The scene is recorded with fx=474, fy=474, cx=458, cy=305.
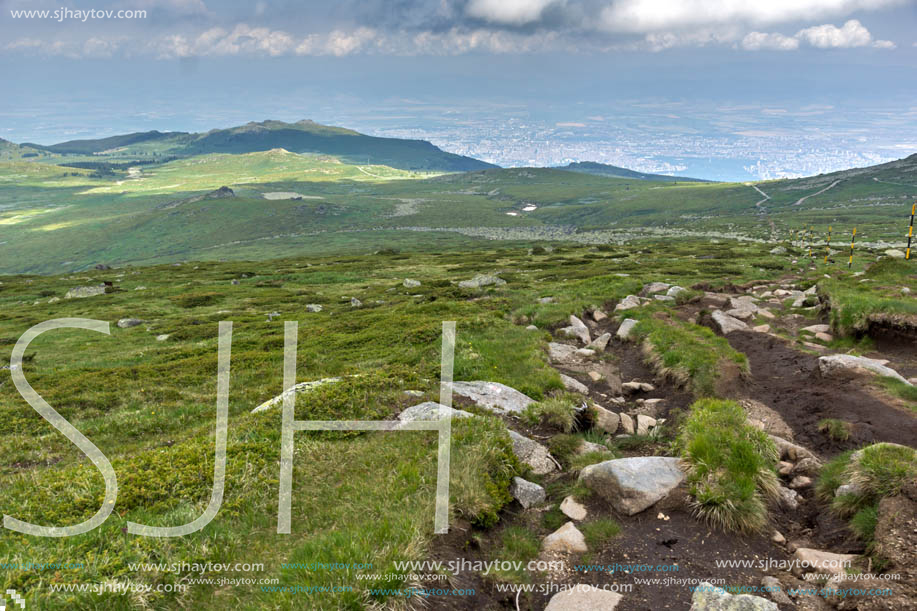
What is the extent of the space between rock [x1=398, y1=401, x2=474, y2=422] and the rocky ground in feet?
2.95

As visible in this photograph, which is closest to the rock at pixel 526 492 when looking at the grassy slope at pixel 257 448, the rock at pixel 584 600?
the grassy slope at pixel 257 448

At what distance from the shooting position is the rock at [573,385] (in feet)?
54.6

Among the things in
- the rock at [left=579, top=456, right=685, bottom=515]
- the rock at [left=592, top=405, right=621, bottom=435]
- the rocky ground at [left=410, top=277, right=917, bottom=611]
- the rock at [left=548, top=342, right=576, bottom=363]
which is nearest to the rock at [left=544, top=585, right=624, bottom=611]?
the rocky ground at [left=410, top=277, right=917, bottom=611]

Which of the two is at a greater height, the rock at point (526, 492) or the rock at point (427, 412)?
the rock at point (427, 412)

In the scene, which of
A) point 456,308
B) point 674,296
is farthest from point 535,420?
point 674,296

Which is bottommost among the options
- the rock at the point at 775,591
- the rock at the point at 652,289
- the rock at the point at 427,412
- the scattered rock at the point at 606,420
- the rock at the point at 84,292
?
the rock at the point at 84,292

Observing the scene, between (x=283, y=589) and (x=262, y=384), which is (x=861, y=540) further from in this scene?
(x=262, y=384)

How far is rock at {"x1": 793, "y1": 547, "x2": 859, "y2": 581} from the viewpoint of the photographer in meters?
7.18

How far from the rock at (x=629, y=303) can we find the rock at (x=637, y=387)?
10.2 meters

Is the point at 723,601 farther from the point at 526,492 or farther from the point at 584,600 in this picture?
the point at 526,492

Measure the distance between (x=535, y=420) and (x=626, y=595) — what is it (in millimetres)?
6436

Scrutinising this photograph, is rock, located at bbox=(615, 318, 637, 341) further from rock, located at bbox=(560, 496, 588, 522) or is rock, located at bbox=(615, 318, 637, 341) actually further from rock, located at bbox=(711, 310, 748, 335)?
rock, located at bbox=(560, 496, 588, 522)

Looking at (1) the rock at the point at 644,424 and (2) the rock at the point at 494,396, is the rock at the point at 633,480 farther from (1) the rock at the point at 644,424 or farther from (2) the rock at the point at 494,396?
(2) the rock at the point at 494,396

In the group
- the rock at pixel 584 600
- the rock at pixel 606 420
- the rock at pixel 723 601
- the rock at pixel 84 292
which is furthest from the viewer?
the rock at pixel 84 292
